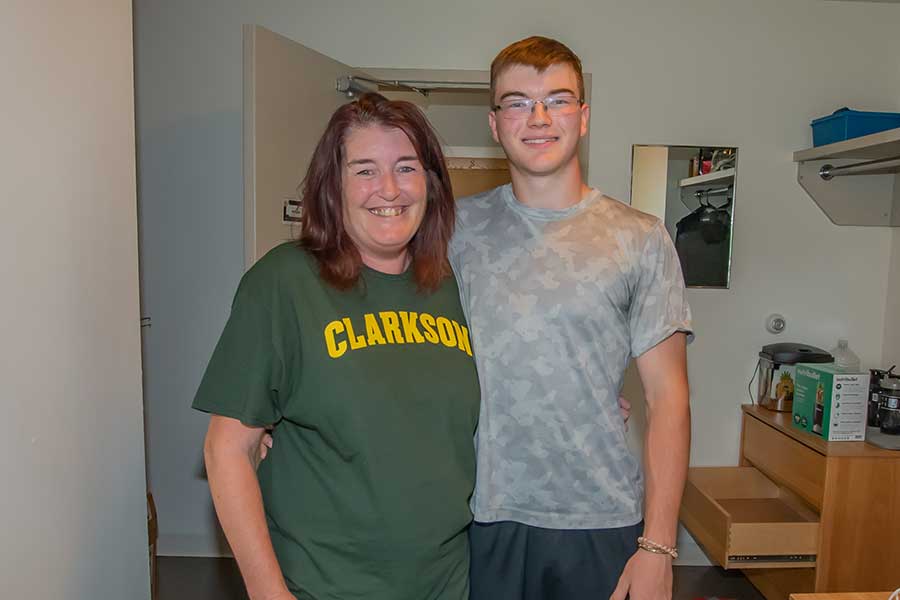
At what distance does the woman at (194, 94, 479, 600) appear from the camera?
1.11m

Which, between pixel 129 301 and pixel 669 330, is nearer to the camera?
pixel 669 330

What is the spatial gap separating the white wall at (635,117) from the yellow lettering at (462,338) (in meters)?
1.84

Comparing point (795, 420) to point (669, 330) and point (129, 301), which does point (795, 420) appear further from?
point (129, 301)

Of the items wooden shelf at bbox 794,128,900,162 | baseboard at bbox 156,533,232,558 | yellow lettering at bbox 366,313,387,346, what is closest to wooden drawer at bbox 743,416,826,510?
wooden shelf at bbox 794,128,900,162

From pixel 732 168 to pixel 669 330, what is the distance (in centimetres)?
191

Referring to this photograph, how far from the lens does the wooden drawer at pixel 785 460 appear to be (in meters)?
2.48

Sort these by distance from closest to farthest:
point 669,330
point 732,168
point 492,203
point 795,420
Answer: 1. point 669,330
2. point 492,203
3. point 795,420
4. point 732,168

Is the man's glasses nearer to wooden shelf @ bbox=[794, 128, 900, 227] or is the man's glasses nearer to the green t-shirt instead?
the green t-shirt

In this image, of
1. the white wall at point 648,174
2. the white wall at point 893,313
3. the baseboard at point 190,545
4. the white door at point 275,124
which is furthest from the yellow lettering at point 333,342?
the white wall at point 893,313

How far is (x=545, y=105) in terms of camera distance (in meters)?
1.31

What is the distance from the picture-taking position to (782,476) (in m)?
2.70

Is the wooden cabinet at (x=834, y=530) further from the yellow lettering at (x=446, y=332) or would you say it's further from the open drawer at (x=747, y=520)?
the yellow lettering at (x=446, y=332)

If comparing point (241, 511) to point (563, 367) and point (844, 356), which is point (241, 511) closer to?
point (563, 367)

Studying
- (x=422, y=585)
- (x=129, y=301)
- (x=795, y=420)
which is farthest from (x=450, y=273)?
(x=795, y=420)
